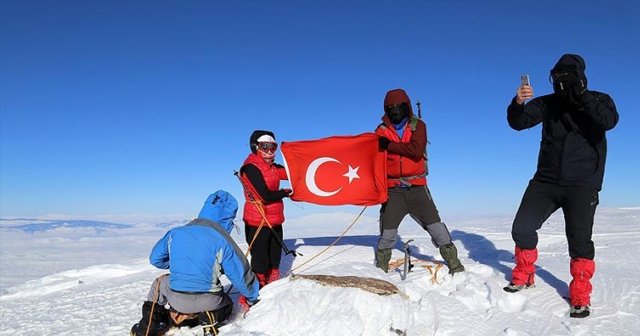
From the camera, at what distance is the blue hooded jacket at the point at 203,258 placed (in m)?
3.96

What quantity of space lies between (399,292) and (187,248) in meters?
2.19

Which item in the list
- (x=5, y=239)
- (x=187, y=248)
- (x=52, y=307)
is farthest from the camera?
(x=5, y=239)

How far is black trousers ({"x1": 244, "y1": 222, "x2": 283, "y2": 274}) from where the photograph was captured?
5.38 m

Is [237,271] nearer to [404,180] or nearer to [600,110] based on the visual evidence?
[404,180]

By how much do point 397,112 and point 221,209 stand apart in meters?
2.71

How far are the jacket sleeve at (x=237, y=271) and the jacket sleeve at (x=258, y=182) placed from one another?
125cm

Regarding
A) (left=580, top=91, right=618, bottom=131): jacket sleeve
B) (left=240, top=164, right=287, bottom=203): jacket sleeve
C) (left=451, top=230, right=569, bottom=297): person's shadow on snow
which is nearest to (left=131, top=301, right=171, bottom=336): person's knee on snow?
(left=240, top=164, right=287, bottom=203): jacket sleeve

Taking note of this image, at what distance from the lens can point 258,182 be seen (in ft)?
17.3

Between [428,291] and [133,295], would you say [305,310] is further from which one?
[133,295]

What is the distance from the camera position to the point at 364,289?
3848 mm

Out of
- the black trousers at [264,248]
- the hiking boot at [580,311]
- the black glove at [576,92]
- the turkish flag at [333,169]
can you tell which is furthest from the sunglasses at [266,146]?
the hiking boot at [580,311]

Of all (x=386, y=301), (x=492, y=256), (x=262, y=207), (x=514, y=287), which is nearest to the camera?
(x=386, y=301)

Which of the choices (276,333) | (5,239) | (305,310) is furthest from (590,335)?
(5,239)

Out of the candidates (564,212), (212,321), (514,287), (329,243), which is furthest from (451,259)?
(329,243)
